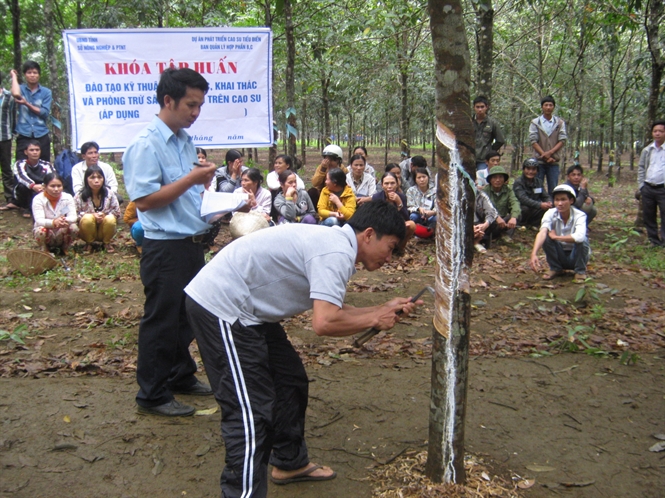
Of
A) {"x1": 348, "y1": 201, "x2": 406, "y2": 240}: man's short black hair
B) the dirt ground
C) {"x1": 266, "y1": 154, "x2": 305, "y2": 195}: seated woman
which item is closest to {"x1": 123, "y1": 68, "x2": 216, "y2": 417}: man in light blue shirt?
the dirt ground

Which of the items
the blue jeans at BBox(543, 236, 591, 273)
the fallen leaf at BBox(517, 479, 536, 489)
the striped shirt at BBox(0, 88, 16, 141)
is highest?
the striped shirt at BBox(0, 88, 16, 141)

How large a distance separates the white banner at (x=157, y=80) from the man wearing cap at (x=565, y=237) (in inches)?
135

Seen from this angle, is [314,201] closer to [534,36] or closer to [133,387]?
[133,387]

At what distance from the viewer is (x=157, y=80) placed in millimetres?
Answer: 6691

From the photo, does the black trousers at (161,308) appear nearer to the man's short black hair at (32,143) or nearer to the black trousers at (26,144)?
the man's short black hair at (32,143)

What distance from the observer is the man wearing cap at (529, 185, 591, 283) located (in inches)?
261

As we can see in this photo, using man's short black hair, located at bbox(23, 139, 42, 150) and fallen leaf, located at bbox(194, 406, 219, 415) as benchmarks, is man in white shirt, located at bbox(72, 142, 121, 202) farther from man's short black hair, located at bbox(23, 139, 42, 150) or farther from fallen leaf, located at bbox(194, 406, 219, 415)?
fallen leaf, located at bbox(194, 406, 219, 415)

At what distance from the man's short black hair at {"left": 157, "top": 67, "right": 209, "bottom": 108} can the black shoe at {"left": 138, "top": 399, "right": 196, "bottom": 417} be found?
74.7 inches

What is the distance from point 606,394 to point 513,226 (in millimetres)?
4671

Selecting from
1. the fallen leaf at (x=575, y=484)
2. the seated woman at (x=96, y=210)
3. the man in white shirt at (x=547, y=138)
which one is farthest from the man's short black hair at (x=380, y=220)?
the man in white shirt at (x=547, y=138)

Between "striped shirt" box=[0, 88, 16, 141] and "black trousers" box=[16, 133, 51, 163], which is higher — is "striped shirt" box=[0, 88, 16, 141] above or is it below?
above

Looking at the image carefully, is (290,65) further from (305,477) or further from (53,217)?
(305,477)

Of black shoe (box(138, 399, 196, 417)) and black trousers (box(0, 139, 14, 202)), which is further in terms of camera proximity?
black trousers (box(0, 139, 14, 202))

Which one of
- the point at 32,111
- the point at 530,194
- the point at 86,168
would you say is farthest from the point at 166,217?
the point at 32,111
